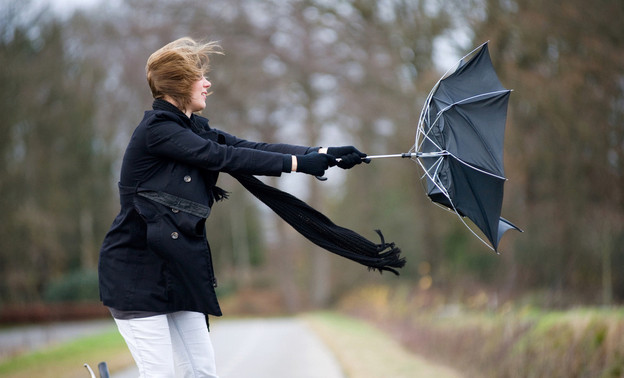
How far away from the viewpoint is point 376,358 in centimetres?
1091

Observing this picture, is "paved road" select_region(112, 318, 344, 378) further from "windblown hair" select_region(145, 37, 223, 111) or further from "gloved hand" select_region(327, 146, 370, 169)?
"windblown hair" select_region(145, 37, 223, 111)

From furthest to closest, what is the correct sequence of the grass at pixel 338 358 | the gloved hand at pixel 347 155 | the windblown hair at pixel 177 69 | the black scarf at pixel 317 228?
the grass at pixel 338 358 < the black scarf at pixel 317 228 < the gloved hand at pixel 347 155 < the windblown hair at pixel 177 69

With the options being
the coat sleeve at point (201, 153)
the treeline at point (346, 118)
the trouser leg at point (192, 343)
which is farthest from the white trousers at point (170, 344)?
the treeline at point (346, 118)

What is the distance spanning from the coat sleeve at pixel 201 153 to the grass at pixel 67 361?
621 cm

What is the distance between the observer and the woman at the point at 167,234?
3.39 m

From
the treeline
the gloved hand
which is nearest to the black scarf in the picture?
the gloved hand

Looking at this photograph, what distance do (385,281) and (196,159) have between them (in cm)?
2401

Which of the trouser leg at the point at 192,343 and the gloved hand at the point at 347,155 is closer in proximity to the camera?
the trouser leg at the point at 192,343

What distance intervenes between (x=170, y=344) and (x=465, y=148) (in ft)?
6.67

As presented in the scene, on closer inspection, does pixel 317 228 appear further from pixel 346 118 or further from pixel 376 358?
pixel 346 118

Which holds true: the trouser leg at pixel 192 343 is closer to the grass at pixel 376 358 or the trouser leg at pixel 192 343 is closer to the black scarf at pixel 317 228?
the black scarf at pixel 317 228

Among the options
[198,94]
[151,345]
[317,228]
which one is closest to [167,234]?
[151,345]

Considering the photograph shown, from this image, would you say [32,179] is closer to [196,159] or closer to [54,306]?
[54,306]

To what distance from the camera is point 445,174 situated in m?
4.22
